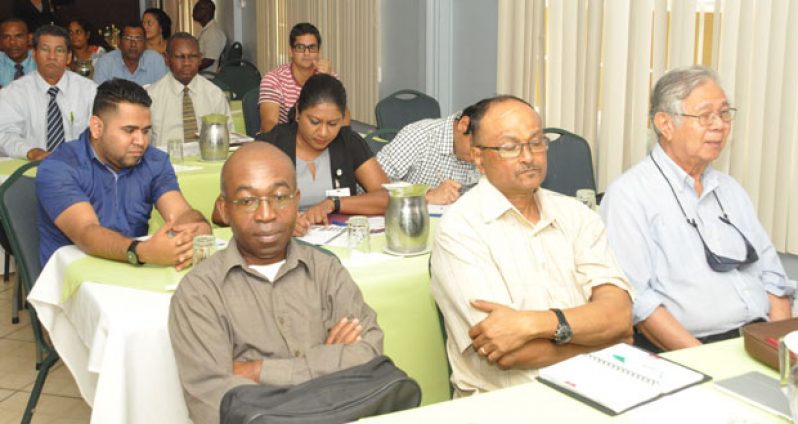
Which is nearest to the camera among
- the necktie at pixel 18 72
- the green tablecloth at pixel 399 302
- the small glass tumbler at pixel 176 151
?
the green tablecloth at pixel 399 302

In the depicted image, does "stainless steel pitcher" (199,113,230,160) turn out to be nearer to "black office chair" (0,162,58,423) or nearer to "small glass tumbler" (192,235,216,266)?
"black office chair" (0,162,58,423)

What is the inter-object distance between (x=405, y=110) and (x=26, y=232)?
3018 millimetres

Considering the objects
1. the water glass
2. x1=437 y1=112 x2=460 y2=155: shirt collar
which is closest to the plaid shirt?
x1=437 y1=112 x2=460 y2=155: shirt collar

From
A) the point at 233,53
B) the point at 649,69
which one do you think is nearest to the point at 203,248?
the point at 649,69

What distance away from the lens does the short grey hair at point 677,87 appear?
2703 mm

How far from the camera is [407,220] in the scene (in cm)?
285

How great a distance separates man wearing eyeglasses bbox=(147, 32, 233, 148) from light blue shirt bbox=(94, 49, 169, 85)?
168 cm

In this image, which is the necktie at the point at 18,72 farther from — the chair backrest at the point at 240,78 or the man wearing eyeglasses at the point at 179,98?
the chair backrest at the point at 240,78

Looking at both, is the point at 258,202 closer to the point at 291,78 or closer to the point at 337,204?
the point at 337,204

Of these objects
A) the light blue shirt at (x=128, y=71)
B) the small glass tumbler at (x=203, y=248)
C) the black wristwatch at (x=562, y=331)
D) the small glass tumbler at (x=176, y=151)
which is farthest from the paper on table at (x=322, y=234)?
the light blue shirt at (x=128, y=71)

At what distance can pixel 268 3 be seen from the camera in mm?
9453

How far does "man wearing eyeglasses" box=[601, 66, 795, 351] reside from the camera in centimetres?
261

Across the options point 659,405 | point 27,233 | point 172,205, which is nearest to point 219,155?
point 172,205

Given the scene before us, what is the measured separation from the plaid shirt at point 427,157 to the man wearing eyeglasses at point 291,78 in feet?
5.55
